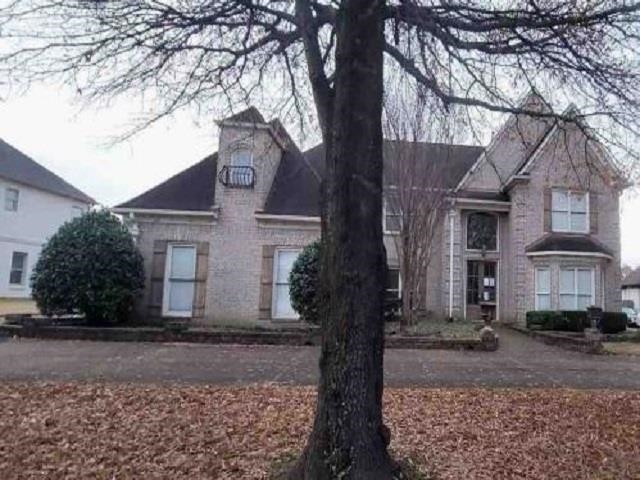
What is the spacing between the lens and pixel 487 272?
22016 mm

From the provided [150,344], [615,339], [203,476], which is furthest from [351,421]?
[615,339]

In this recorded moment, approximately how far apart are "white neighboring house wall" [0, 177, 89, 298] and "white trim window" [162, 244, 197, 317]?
16559 mm

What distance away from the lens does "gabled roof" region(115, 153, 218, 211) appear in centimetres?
1848

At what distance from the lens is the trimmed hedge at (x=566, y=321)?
59.9 feet

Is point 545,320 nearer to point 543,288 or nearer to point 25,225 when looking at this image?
point 543,288

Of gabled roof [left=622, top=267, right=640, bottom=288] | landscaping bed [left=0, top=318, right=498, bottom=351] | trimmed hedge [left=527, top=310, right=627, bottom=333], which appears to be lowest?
landscaping bed [left=0, top=318, right=498, bottom=351]

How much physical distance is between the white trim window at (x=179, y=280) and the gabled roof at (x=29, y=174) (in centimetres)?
1690

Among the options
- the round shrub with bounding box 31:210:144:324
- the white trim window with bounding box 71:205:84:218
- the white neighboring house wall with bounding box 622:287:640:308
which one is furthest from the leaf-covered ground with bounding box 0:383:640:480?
the white neighboring house wall with bounding box 622:287:640:308

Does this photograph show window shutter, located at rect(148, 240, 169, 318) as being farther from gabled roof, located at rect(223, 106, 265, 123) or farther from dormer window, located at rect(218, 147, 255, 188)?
gabled roof, located at rect(223, 106, 265, 123)

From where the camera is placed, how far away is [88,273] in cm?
1538

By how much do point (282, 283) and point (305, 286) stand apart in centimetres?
272

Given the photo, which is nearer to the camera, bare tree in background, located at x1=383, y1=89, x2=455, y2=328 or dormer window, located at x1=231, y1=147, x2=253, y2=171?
bare tree in background, located at x1=383, y1=89, x2=455, y2=328

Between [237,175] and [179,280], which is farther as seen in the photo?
[237,175]

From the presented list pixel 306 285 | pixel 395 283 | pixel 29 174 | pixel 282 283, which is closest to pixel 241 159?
pixel 282 283
